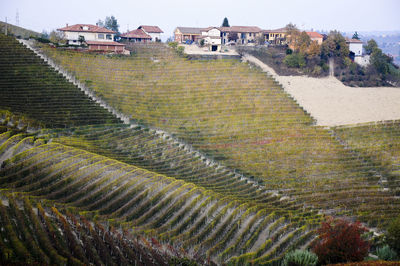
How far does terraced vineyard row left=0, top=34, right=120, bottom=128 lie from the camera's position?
31.6 m

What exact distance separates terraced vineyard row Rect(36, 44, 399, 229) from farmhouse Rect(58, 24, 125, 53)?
3398 millimetres

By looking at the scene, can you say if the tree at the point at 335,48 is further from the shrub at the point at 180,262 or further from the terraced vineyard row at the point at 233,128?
the shrub at the point at 180,262

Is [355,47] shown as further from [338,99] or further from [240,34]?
[338,99]

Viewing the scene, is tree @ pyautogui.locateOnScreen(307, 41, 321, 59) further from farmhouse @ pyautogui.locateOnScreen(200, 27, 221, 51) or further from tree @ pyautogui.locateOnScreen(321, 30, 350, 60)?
farmhouse @ pyautogui.locateOnScreen(200, 27, 221, 51)

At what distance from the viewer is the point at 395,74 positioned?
5478cm

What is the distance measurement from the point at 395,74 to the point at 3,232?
52.1 m

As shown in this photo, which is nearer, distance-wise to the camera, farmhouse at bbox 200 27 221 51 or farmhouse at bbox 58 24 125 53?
farmhouse at bbox 58 24 125 53

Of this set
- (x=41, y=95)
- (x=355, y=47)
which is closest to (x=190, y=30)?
(x=355, y=47)

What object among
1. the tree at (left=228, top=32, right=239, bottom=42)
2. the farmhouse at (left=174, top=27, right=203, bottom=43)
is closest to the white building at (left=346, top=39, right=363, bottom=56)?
the tree at (left=228, top=32, right=239, bottom=42)

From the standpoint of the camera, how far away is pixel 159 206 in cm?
2148

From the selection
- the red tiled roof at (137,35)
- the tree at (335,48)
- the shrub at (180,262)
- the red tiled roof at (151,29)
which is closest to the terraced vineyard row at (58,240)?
the shrub at (180,262)

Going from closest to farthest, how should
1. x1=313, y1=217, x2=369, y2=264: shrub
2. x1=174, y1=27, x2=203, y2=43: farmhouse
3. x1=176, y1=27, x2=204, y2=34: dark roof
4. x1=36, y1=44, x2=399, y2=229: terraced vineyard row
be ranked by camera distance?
1. x1=313, y1=217, x2=369, y2=264: shrub
2. x1=36, y1=44, x2=399, y2=229: terraced vineyard row
3. x1=174, y1=27, x2=203, y2=43: farmhouse
4. x1=176, y1=27, x2=204, y2=34: dark roof

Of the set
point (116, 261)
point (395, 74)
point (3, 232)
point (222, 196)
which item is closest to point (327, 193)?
point (222, 196)

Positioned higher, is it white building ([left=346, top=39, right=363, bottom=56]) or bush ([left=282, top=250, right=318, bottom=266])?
white building ([left=346, top=39, right=363, bottom=56])
